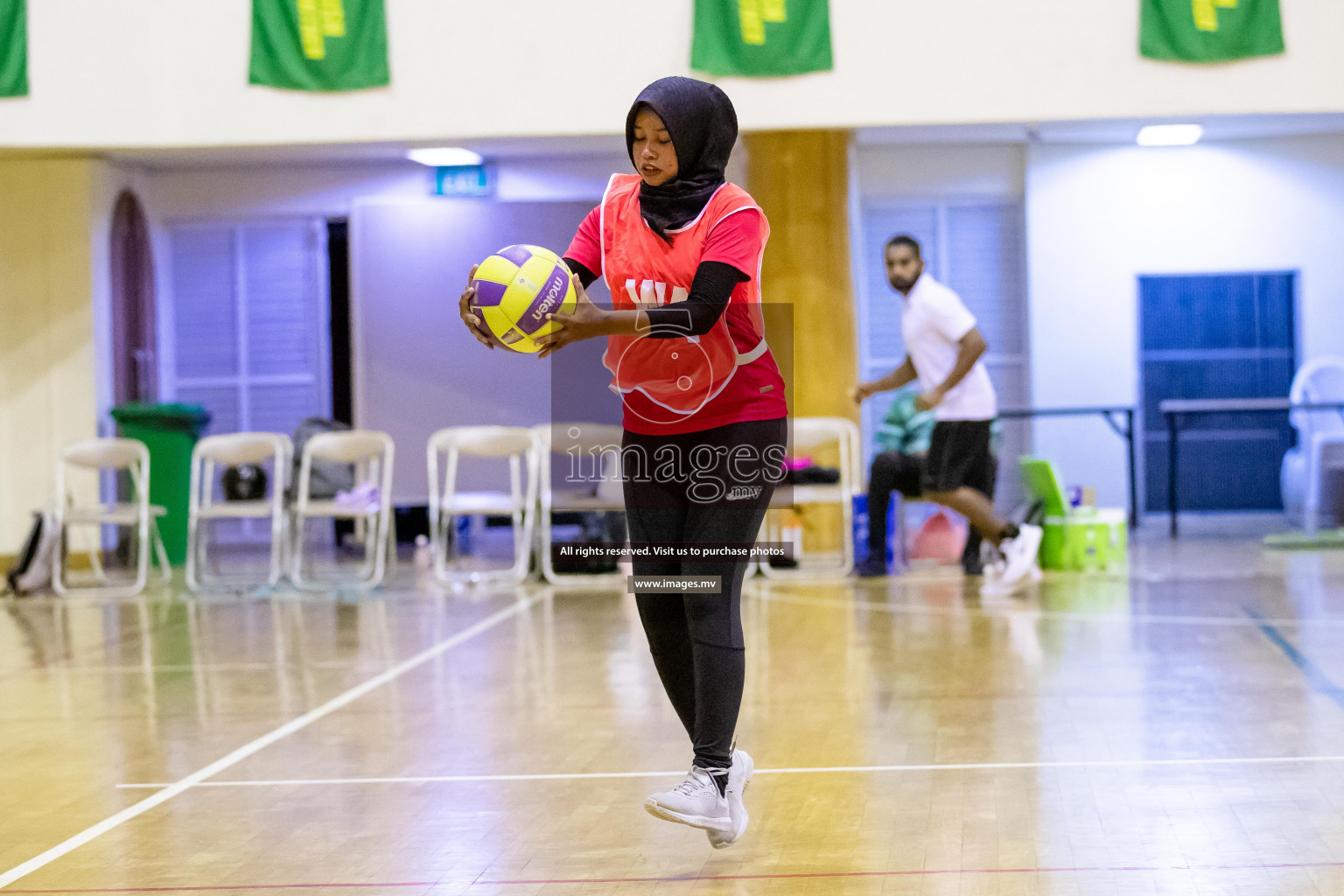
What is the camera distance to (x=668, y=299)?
277cm

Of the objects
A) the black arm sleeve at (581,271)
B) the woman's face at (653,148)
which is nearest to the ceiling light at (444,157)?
the black arm sleeve at (581,271)

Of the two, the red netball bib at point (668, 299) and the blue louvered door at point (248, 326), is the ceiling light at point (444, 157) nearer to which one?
the blue louvered door at point (248, 326)

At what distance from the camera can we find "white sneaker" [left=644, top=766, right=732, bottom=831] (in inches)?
104

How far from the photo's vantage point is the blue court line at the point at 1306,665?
426 cm

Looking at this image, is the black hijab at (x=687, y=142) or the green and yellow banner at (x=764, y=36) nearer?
the black hijab at (x=687, y=142)

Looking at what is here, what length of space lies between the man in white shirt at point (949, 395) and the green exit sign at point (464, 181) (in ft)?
15.4

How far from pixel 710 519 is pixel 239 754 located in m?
1.93

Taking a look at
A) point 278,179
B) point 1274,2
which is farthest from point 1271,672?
point 278,179

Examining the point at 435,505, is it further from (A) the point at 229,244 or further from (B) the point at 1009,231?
(B) the point at 1009,231

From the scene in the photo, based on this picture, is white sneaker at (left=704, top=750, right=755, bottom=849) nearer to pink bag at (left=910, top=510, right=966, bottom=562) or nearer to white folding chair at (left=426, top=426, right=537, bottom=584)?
white folding chair at (left=426, top=426, right=537, bottom=584)

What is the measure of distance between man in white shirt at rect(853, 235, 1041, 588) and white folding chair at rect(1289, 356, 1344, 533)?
3885mm

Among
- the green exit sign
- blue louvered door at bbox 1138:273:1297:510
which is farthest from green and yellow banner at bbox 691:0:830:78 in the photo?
blue louvered door at bbox 1138:273:1297:510

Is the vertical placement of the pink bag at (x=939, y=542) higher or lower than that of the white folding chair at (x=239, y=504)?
lower

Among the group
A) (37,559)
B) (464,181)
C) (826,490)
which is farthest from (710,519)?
(464,181)
